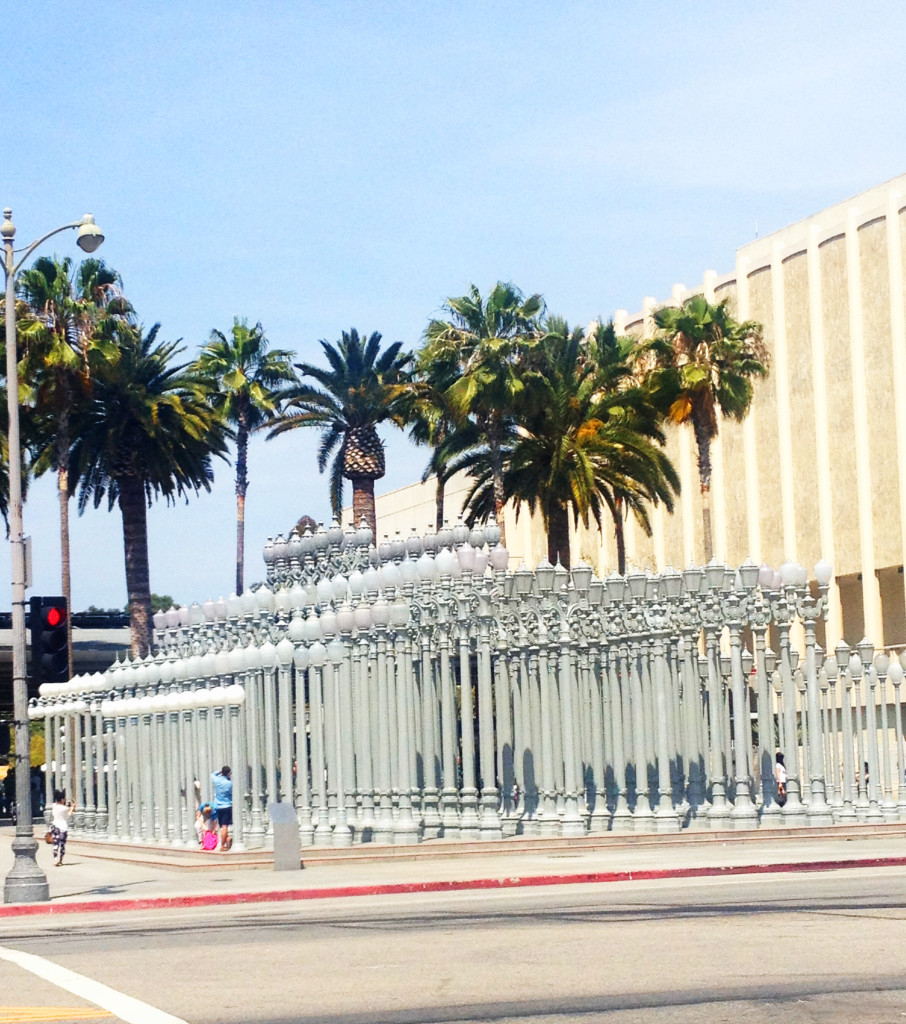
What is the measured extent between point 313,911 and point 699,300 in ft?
105

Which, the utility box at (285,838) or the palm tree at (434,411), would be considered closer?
the utility box at (285,838)

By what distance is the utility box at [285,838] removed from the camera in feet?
77.7

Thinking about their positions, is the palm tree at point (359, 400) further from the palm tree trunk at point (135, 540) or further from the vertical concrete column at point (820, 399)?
the vertical concrete column at point (820, 399)

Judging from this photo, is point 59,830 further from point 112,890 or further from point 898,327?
point 898,327

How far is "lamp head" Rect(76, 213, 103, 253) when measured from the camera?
2255cm

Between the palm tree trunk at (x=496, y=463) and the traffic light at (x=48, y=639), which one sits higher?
the palm tree trunk at (x=496, y=463)

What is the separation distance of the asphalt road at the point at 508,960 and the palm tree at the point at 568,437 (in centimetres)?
2410

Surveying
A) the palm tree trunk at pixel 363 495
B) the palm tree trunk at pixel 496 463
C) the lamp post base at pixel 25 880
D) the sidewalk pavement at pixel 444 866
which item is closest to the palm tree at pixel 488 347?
the palm tree trunk at pixel 496 463

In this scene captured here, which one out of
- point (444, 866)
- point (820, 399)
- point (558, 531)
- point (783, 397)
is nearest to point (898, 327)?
point (820, 399)

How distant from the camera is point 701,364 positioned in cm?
4756

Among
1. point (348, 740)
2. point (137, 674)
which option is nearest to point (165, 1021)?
point (348, 740)

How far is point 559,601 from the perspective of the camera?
26.5m

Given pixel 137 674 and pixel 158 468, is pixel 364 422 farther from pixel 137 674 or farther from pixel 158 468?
pixel 137 674

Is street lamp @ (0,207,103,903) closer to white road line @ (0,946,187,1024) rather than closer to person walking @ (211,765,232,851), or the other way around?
person walking @ (211,765,232,851)
